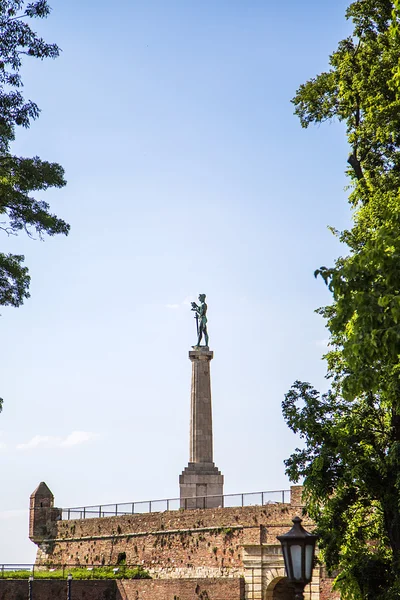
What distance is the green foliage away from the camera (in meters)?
41.3

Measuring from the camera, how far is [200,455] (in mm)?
41906

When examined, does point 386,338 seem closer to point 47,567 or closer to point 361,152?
point 361,152

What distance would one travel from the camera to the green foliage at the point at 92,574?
4131 centimetres

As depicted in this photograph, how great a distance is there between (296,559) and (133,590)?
27.5 meters

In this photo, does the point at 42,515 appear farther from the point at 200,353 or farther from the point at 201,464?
the point at 200,353

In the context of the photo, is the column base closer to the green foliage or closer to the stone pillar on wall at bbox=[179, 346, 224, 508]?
the stone pillar on wall at bbox=[179, 346, 224, 508]

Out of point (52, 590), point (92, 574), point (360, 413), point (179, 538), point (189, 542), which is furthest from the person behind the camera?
point (92, 574)

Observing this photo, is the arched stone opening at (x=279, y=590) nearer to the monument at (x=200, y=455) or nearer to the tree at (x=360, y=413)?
the monument at (x=200, y=455)

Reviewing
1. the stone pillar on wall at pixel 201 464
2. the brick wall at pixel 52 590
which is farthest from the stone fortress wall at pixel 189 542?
the brick wall at pixel 52 590

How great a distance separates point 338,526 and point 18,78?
1411 cm

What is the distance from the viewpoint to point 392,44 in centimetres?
2670

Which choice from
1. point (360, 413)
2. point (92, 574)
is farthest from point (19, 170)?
point (92, 574)

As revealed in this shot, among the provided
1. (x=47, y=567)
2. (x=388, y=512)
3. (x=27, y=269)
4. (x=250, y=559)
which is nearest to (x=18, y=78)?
(x=27, y=269)

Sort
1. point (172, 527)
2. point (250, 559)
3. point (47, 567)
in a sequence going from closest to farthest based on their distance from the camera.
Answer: point (250, 559) < point (172, 527) < point (47, 567)
